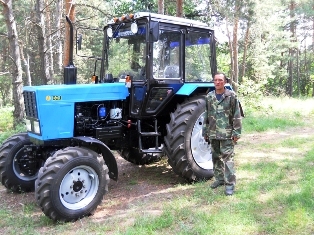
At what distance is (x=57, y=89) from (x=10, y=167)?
4.76ft

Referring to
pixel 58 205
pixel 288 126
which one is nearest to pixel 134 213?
pixel 58 205

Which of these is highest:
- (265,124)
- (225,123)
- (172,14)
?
(172,14)

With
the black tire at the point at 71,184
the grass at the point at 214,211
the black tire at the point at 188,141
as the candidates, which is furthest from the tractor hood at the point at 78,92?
the grass at the point at 214,211

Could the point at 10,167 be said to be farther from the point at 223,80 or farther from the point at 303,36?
the point at 303,36

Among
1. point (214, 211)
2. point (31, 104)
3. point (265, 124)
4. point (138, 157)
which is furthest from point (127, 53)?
point (265, 124)

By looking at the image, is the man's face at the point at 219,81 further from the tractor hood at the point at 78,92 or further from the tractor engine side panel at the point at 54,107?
the tractor engine side panel at the point at 54,107

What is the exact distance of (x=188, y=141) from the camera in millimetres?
5258

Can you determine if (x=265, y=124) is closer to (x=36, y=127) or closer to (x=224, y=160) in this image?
(x=224, y=160)

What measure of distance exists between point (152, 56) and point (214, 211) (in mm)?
2328

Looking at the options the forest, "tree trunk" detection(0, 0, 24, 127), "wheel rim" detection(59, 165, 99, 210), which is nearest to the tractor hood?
"wheel rim" detection(59, 165, 99, 210)

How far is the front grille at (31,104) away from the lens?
4.65m

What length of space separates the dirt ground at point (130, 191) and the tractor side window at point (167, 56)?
66.0 inches

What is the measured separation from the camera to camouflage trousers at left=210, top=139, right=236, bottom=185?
189 inches

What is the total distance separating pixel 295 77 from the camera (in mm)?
34156
